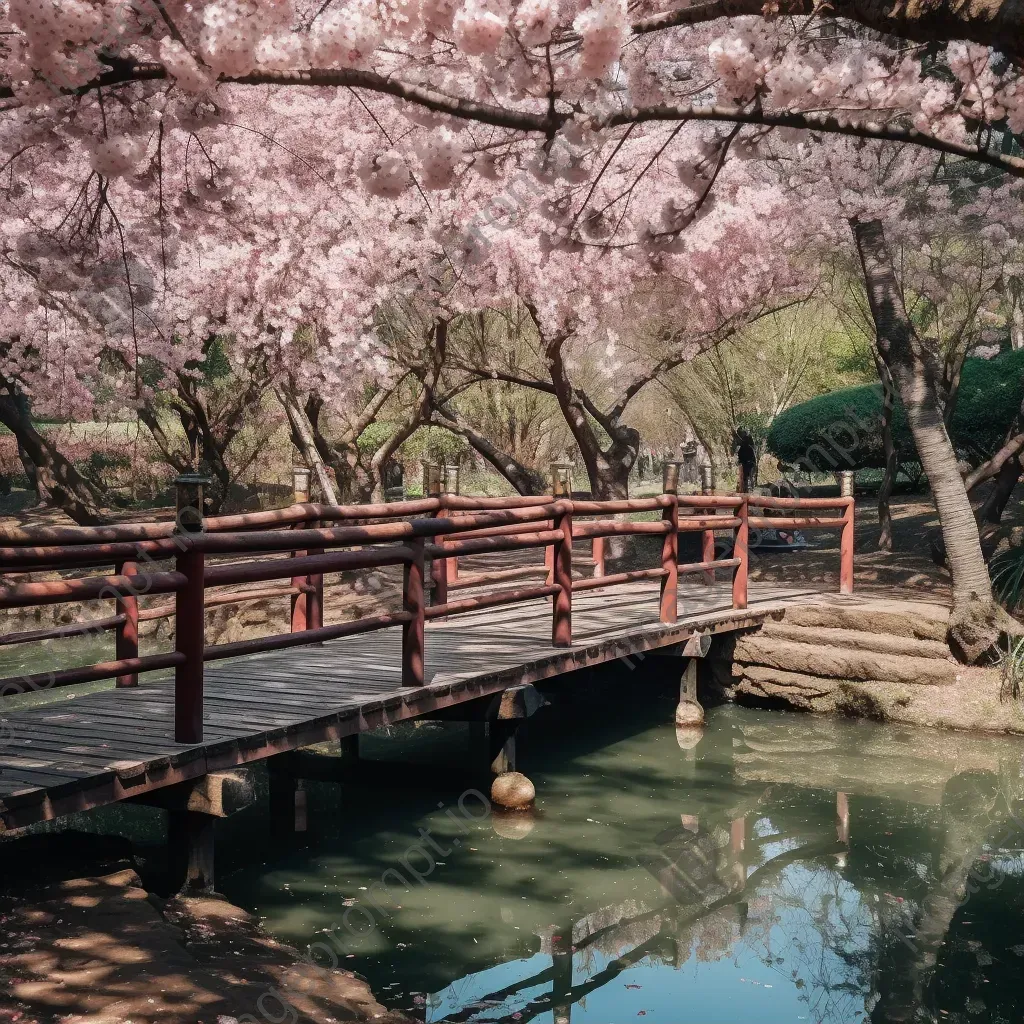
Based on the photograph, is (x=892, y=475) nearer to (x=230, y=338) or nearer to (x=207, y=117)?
(x=230, y=338)

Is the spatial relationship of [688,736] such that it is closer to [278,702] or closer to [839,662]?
[839,662]

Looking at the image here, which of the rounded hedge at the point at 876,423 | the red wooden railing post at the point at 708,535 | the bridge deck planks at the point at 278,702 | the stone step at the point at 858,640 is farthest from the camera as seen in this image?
the rounded hedge at the point at 876,423

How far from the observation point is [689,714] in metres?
10.0

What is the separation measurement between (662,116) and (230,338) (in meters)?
11.6

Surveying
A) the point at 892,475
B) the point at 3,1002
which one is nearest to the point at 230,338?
the point at 892,475

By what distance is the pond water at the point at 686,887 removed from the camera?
5258 millimetres

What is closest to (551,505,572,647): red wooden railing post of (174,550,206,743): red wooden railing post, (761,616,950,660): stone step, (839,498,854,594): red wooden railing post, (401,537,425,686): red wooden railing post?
(401,537,425,686): red wooden railing post

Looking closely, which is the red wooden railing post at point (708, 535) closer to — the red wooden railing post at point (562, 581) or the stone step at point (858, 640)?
the stone step at point (858, 640)

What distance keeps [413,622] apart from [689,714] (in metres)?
3.89

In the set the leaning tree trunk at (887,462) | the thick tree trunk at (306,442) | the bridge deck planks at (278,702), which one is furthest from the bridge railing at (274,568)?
the thick tree trunk at (306,442)

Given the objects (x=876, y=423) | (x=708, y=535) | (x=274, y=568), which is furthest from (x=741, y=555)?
(x=876, y=423)

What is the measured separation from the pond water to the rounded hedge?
28.1 feet

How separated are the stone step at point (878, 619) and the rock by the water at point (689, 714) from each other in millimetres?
1269

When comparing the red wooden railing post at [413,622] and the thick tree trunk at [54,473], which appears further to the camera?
the thick tree trunk at [54,473]
